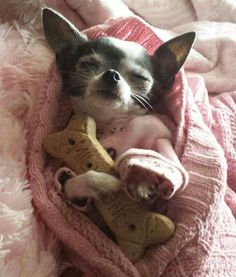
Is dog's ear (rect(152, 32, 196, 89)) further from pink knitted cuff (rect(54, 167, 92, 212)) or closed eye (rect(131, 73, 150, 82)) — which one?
pink knitted cuff (rect(54, 167, 92, 212))

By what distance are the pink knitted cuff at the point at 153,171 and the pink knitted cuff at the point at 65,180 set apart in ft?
0.27

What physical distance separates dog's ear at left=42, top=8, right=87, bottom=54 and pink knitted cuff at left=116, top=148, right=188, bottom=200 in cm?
31

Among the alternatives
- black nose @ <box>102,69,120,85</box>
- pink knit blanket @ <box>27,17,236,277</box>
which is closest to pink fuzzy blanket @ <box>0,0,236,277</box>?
pink knit blanket @ <box>27,17,236,277</box>

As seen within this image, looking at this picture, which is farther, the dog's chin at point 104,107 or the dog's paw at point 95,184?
the dog's chin at point 104,107

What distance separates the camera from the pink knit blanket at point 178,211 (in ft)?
2.65

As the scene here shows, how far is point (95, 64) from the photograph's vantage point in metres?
0.96

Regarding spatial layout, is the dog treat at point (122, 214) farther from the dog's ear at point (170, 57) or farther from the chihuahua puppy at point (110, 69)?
the dog's ear at point (170, 57)

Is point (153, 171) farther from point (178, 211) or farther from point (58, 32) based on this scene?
point (58, 32)

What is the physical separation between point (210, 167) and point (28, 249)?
333mm

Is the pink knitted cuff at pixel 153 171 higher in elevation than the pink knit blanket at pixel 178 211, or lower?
higher

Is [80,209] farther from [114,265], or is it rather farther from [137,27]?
[137,27]

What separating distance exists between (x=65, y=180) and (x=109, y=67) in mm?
231

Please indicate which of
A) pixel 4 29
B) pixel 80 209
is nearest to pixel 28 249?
pixel 80 209

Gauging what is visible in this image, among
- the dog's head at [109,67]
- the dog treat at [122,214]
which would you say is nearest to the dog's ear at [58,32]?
the dog's head at [109,67]
